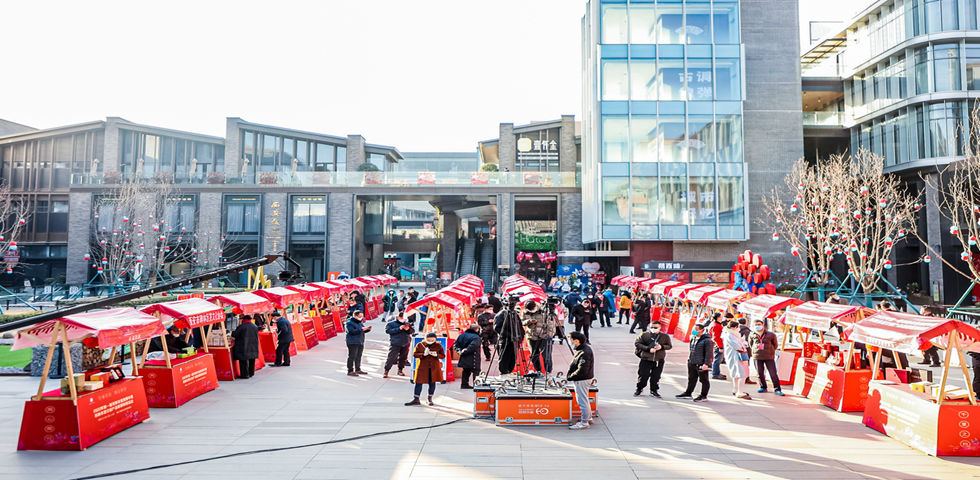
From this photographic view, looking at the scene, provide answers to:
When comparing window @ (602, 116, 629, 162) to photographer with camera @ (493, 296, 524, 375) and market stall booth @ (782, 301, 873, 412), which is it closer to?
market stall booth @ (782, 301, 873, 412)

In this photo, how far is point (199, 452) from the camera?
7867 mm

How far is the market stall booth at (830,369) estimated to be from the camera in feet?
33.1

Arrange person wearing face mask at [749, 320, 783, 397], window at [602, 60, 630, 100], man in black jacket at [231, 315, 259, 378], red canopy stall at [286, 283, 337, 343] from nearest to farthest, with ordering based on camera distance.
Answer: person wearing face mask at [749, 320, 783, 397] < man in black jacket at [231, 315, 259, 378] < red canopy stall at [286, 283, 337, 343] < window at [602, 60, 630, 100]

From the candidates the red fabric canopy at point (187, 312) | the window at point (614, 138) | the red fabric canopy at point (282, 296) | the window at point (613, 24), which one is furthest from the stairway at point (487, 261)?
the red fabric canopy at point (187, 312)

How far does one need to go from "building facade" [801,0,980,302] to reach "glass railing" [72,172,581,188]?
17638mm

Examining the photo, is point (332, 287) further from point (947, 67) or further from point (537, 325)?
point (947, 67)

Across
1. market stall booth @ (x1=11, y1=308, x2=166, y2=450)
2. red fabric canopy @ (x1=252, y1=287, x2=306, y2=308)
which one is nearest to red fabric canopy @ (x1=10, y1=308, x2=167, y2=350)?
market stall booth @ (x1=11, y1=308, x2=166, y2=450)

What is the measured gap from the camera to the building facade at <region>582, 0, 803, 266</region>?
1382 inches

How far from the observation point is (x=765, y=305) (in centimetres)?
1360

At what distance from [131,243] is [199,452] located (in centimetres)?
3238

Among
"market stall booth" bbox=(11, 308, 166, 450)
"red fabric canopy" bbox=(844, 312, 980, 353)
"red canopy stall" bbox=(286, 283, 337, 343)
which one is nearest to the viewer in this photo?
"market stall booth" bbox=(11, 308, 166, 450)

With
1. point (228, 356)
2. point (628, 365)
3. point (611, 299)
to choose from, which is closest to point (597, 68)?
point (611, 299)

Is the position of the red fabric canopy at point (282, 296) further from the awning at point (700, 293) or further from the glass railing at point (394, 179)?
the glass railing at point (394, 179)

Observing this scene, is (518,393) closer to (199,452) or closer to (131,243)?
(199,452)
